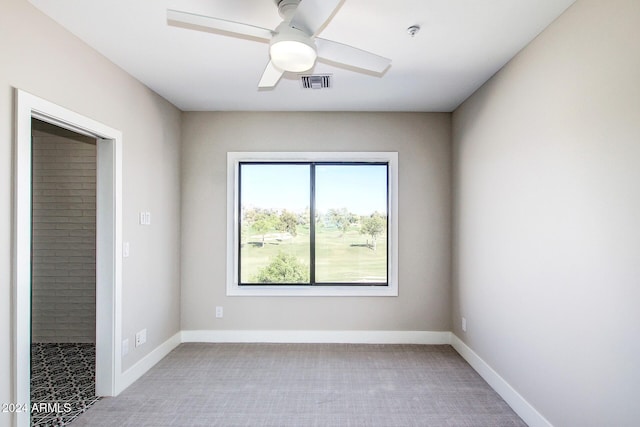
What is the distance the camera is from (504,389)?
2.84 meters

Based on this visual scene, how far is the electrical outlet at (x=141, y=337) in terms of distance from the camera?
127 inches

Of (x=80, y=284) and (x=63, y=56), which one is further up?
(x=63, y=56)

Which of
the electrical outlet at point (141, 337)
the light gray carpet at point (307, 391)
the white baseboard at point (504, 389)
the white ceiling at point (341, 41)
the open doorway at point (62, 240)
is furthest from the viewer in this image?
the open doorway at point (62, 240)

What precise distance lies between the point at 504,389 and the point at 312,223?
7.81 feet

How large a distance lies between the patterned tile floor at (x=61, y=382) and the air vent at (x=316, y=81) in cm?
304

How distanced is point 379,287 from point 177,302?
2233 mm

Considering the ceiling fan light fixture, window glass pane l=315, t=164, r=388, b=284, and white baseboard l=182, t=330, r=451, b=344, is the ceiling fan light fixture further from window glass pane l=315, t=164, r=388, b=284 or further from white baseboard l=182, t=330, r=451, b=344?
white baseboard l=182, t=330, r=451, b=344

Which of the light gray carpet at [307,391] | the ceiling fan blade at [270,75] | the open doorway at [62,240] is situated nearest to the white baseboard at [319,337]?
the light gray carpet at [307,391]

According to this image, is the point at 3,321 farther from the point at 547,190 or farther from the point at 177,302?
the point at 547,190

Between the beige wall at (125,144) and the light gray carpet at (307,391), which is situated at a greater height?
the beige wall at (125,144)

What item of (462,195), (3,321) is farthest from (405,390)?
(3,321)

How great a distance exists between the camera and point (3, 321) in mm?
1939

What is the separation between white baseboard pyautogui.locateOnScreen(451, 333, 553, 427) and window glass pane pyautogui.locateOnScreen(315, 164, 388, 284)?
51.1 inches

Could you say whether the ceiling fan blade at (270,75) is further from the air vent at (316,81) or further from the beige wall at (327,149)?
the beige wall at (327,149)
